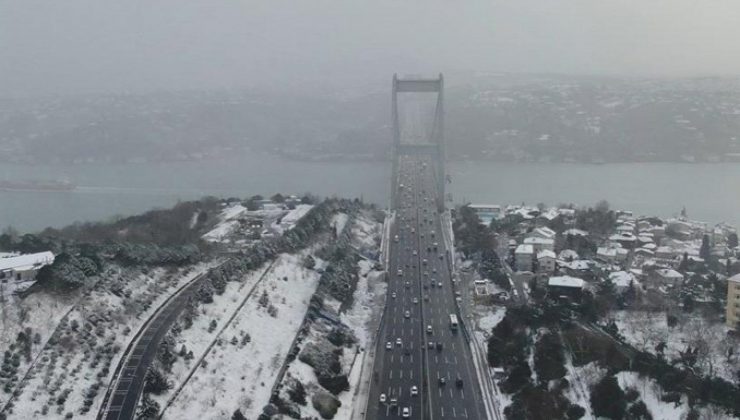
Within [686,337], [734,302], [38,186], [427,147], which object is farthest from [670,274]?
[38,186]

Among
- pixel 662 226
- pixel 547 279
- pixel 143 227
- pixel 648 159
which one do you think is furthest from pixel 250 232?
pixel 648 159

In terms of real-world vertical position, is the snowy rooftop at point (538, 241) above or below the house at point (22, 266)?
below

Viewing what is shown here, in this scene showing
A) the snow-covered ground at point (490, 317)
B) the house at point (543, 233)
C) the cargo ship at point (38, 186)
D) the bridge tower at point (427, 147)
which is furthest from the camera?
the cargo ship at point (38, 186)

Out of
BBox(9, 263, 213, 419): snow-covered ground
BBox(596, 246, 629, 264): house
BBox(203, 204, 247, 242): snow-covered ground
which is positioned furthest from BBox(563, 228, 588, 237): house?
BBox(9, 263, 213, 419): snow-covered ground

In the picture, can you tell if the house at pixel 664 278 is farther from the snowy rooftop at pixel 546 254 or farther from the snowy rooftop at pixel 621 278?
the snowy rooftop at pixel 546 254

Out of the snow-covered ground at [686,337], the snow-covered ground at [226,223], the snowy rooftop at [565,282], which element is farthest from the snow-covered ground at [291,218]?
the snow-covered ground at [686,337]

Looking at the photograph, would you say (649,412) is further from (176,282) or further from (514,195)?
(514,195)

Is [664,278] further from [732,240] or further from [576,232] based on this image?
[732,240]
